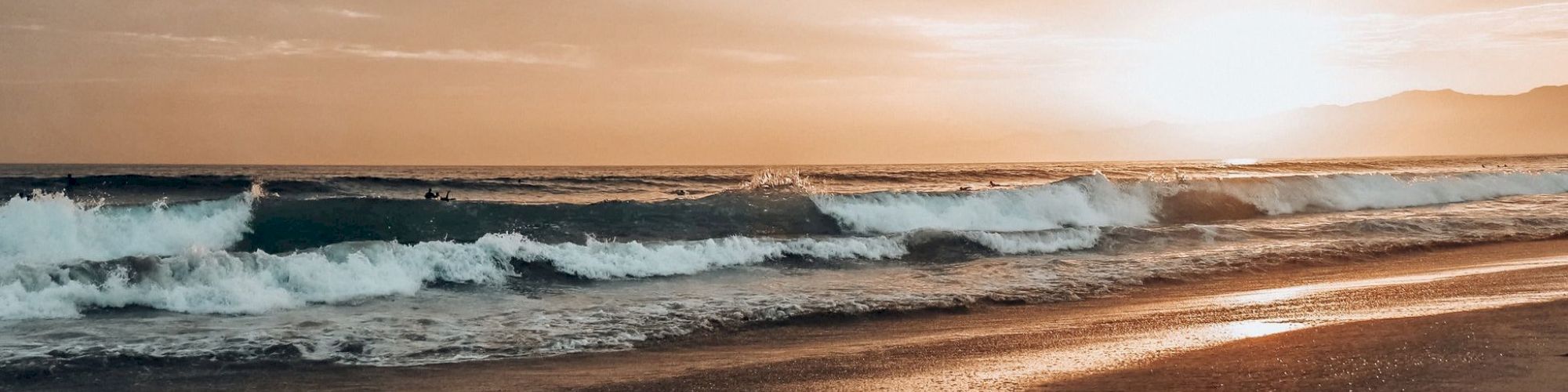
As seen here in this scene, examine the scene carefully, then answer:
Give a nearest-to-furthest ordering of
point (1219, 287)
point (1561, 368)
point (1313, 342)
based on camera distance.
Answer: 1. point (1561, 368)
2. point (1313, 342)
3. point (1219, 287)

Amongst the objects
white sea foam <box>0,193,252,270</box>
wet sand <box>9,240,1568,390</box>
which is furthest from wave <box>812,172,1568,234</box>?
white sea foam <box>0,193,252,270</box>

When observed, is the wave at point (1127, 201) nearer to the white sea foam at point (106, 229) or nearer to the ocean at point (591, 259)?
the ocean at point (591, 259)

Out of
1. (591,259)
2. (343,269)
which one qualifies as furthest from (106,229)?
(591,259)

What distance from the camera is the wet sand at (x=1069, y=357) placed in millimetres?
6656

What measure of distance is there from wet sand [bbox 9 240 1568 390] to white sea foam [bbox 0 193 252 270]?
902 cm

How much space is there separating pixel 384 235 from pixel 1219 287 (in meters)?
14.7

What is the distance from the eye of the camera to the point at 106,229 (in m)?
16.5

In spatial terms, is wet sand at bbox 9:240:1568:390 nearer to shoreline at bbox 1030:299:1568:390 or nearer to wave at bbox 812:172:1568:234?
shoreline at bbox 1030:299:1568:390

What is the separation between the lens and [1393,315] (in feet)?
30.4

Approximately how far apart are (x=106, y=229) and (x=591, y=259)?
860 cm

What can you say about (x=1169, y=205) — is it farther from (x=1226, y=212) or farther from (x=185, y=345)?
(x=185, y=345)

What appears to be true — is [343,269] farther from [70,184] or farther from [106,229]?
[70,184]

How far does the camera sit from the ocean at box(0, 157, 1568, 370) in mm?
9172

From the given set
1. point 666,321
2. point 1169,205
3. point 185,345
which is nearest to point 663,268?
point 666,321
